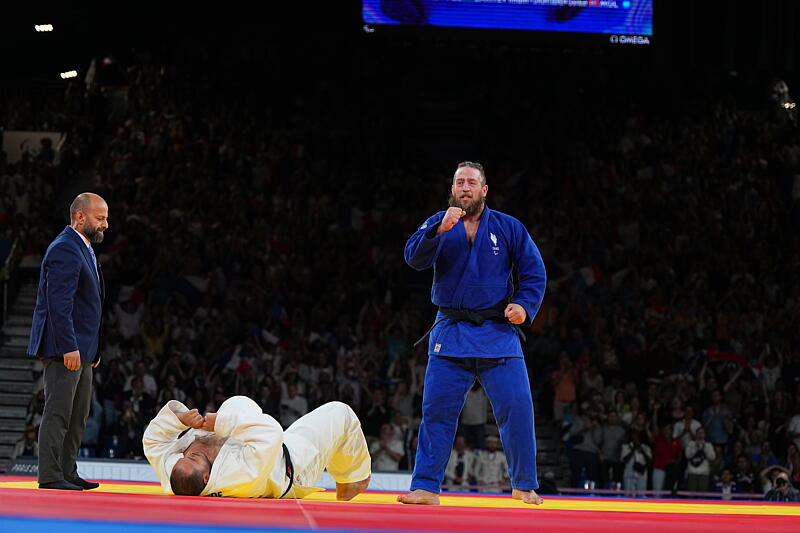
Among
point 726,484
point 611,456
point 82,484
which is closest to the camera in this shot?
point 82,484

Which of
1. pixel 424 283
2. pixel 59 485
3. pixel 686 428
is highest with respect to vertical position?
pixel 424 283

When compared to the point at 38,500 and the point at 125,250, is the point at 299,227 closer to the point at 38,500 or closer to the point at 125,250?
the point at 125,250

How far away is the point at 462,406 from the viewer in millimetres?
4598

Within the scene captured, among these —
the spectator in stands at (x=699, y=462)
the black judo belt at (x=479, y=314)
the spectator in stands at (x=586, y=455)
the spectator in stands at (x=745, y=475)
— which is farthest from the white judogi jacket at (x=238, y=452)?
the spectator in stands at (x=745, y=475)

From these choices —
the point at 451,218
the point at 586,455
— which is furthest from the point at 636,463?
the point at 451,218

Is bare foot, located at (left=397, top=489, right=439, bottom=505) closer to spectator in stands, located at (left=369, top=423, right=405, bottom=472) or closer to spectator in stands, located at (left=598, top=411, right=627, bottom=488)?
spectator in stands, located at (left=369, top=423, right=405, bottom=472)

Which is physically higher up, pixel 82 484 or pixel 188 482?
pixel 188 482

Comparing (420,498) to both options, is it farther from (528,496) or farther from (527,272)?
(527,272)

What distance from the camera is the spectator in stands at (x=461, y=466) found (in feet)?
31.1

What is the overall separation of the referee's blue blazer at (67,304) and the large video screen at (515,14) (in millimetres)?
→ 7828

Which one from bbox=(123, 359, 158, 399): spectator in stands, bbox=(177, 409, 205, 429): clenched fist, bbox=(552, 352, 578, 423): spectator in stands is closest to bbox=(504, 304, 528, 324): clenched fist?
bbox=(177, 409, 205, 429): clenched fist

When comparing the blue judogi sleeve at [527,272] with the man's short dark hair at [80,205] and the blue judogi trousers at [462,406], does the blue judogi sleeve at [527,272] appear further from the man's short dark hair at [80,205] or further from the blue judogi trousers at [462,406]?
the man's short dark hair at [80,205]

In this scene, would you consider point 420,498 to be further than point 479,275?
No

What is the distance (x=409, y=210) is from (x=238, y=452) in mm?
9818
